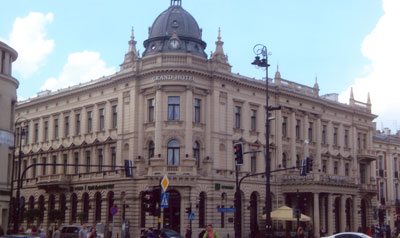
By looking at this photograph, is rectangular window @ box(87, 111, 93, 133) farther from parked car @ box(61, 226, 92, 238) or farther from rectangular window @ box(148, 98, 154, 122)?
parked car @ box(61, 226, 92, 238)

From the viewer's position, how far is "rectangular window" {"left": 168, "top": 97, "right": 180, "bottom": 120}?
53.5 m

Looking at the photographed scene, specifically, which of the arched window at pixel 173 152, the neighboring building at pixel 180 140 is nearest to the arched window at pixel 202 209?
the neighboring building at pixel 180 140

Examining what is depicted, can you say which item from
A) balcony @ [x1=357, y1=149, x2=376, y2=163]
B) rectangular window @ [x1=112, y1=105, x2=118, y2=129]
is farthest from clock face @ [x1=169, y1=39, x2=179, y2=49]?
balcony @ [x1=357, y1=149, x2=376, y2=163]

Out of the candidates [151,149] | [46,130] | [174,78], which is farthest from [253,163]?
[46,130]

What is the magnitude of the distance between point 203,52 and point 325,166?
19.5 m

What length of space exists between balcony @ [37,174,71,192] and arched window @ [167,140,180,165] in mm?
13213

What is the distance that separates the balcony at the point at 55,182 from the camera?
60.2 metres

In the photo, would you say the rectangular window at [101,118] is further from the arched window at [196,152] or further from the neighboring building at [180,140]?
the arched window at [196,152]

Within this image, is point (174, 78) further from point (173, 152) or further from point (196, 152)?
point (196, 152)

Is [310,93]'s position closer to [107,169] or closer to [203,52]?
[203,52]

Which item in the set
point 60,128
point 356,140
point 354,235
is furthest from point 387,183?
point 354,235

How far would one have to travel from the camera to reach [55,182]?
198 ft

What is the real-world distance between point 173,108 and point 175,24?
9.11 meters

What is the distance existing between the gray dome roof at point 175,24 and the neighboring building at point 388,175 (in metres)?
34.3
